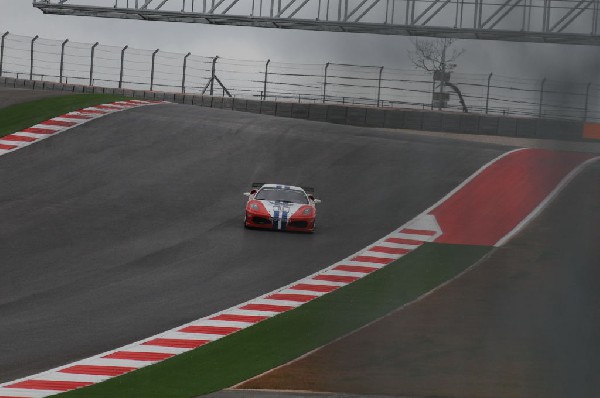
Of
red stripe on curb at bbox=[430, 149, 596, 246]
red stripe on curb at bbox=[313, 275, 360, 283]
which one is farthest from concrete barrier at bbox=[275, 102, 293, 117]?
red stripe on curb at bbox=[313, 275, 360, 283]

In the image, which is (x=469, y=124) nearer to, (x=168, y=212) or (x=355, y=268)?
(x=168, y=212)

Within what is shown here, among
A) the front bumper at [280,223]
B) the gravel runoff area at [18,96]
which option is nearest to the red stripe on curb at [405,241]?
the front bumper at [280,223]

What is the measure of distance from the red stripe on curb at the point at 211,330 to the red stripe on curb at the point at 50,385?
285 cm

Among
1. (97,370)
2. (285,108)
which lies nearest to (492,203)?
(97,370)

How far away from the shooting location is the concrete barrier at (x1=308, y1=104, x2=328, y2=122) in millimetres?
42281

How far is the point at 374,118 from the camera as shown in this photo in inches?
1646

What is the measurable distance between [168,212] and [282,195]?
2.51m

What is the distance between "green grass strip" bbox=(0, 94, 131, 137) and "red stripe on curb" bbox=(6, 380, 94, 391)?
20.0 metres

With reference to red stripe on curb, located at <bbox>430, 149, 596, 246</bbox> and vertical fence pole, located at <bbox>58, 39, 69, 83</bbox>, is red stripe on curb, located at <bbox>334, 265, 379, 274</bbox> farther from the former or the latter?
vertical fence pole, located at <bbox>58, 39, 69, 83</bbox>

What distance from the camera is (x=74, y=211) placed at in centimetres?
2359

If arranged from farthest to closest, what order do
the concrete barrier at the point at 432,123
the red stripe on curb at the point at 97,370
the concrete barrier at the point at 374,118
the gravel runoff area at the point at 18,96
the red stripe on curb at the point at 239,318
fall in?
the concrete barrier at the point at 374,118, the concrete barrier at the point at 432,123, the gravel runoff area at the point at 18,96, the red stripe on curb at the point at 239,318, the red stripe on curb at the point at 97,370

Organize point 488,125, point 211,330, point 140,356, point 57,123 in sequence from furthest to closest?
point 488,125 < point 57,123 < point 211,330 < point 140,356

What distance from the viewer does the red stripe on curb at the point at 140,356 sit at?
1324 centimetres

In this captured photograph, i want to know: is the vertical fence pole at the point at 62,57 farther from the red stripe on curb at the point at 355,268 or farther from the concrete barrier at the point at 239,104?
the red stripe on curb at the point at 355,268
